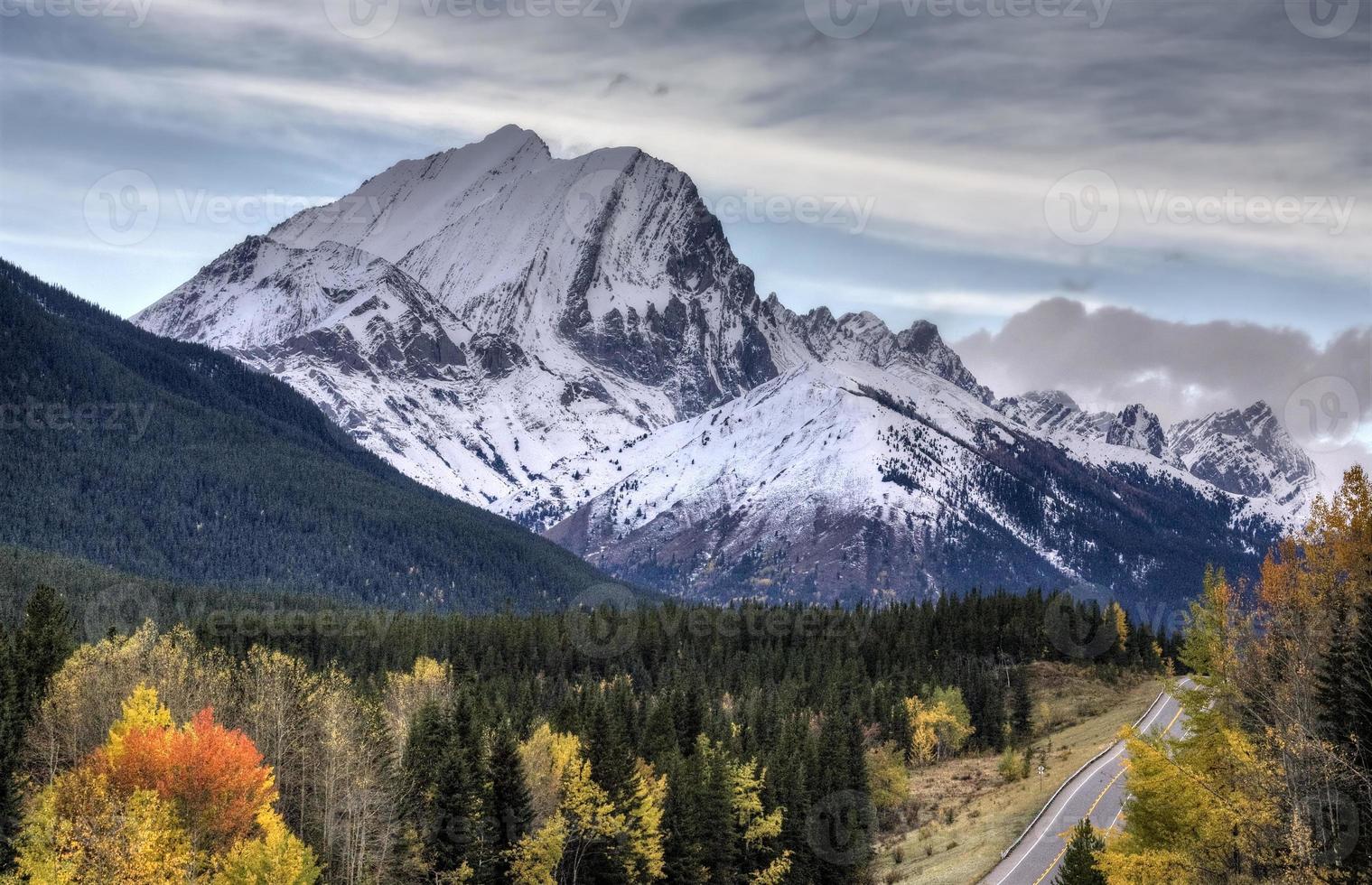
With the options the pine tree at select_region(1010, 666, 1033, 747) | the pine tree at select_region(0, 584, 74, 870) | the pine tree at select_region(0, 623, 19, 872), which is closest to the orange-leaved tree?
the pine tree at select_region(0, 623, 19, 872)

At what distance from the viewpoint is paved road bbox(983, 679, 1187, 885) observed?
83375mm

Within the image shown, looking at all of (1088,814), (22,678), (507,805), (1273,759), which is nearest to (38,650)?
(22,678)

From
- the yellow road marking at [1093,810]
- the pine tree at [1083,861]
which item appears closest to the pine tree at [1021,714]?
A: the yellow road marking at [1093,810]

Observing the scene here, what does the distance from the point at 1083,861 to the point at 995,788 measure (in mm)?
60222

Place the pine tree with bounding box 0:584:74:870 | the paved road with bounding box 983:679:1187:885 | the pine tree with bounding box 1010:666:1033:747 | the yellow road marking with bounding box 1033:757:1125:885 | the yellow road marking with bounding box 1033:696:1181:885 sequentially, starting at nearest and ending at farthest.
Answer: the yellow road marking with bounding box 1033:696:1181:885 < the yellow road marking with bounding box 1033:757:1125:885 < the pine tree with bounding box 0:584:74:870 < the paved road with bounding box 983:679:1187:885 < the pine tree with bounding box 1010:666:1033:747

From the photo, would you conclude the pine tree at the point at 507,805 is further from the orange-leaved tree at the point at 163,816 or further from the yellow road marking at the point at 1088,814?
the yellow road marking at the point at 1088,814

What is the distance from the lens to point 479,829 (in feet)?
285

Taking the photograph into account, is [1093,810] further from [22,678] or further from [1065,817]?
[22,678]

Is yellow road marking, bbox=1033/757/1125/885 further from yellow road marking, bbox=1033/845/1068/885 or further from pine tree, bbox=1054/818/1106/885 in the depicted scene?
pine tree, bbox=1054/818/1106/885

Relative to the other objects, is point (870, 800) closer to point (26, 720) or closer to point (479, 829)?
point (479, 829)

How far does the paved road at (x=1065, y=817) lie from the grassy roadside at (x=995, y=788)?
62.6 inches

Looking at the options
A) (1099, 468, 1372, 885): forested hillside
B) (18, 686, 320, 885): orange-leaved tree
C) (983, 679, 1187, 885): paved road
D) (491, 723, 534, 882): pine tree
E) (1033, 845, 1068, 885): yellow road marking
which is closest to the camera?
(1099, 468, 1372, 885): forested hillside

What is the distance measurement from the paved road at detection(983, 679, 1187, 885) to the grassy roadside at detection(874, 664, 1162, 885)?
5.22ft

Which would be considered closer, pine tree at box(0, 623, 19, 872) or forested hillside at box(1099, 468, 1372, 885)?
forested hillside at box(1099, 468, 1372, 885)
